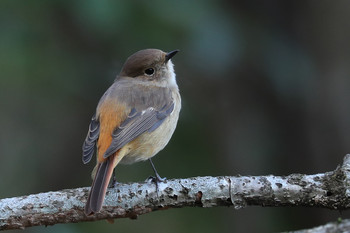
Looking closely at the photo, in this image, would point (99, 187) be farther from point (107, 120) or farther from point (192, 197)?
point (107, 120)

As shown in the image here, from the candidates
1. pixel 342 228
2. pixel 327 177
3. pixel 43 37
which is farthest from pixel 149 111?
pixel 342 228

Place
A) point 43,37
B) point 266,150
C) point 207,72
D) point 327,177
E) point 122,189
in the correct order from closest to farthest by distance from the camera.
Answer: point 327,177, point 122,189, point 43,37, point 207,72, point 266,150

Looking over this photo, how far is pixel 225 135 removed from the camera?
662 cm

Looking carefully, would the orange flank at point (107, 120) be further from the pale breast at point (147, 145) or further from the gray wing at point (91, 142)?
the pale breast at point (147, 145)

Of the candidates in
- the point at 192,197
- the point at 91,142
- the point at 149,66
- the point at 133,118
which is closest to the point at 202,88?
the point at 149,66

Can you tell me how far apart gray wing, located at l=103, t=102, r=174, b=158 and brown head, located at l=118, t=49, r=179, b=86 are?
452 millimetres

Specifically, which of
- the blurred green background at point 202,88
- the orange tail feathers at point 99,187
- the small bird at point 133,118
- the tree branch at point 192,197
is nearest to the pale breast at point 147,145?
the small bird at point 133,118

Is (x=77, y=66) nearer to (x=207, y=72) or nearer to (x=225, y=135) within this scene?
(x=207, y=72)

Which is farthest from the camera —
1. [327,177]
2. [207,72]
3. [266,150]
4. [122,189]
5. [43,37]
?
[266,150]

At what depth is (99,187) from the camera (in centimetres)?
391

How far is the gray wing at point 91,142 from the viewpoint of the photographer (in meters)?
4.31

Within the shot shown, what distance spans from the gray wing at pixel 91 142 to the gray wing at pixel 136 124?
168mm

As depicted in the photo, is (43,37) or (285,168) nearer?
(43,37)

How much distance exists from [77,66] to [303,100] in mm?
2459
